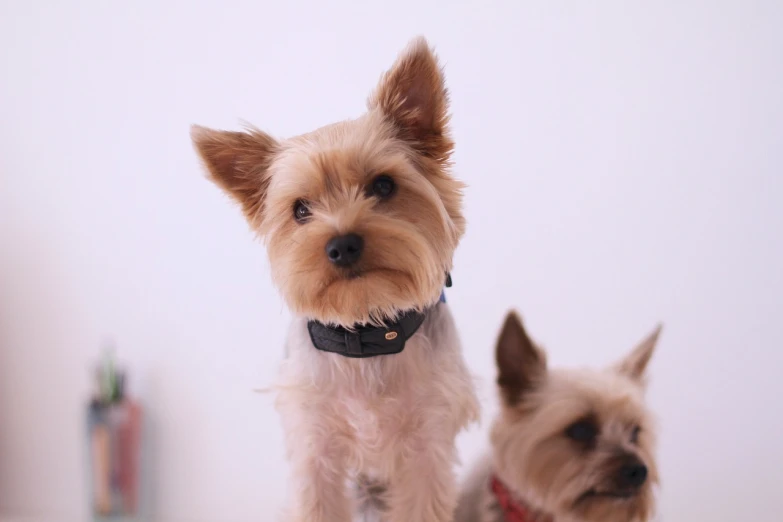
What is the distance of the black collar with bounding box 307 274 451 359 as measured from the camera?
91 centimetres

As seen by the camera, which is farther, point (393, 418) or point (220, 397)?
point (220, 397)

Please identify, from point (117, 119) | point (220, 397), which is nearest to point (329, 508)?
point (220, 397)

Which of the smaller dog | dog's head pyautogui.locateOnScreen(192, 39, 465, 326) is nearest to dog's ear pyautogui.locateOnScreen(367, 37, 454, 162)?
dog's head pyautogui.locateOnScreen(192, 39, 465, 326)

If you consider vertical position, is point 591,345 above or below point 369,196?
below

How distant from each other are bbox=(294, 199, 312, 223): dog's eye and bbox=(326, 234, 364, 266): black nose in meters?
0.12

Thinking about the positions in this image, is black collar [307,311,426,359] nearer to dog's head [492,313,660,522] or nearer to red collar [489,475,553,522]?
dog's head [492,313,660,522]

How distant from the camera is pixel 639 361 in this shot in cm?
116

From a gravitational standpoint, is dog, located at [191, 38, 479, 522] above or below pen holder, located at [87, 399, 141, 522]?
above

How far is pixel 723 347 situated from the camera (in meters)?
1.40

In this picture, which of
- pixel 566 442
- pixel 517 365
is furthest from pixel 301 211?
pixel 566 442

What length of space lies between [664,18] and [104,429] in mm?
1686

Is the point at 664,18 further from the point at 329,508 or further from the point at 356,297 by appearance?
the point at 329,508

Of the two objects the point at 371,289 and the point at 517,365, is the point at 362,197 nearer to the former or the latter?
the point at 371,289

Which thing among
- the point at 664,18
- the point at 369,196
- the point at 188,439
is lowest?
the point at 188,439
